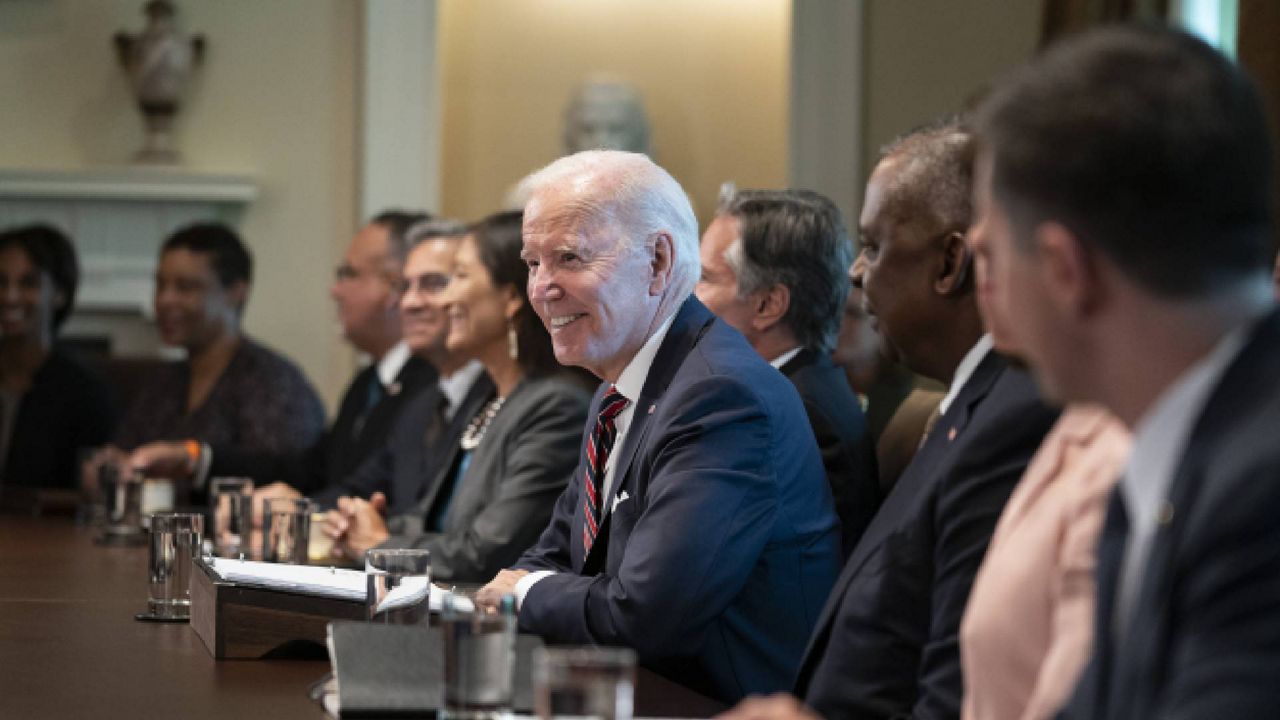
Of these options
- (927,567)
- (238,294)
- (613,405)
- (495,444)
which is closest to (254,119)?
(238,294)

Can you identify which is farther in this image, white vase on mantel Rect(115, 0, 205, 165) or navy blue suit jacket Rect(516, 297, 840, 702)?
white vase on mantel Rect(115, 0, 205, 165)

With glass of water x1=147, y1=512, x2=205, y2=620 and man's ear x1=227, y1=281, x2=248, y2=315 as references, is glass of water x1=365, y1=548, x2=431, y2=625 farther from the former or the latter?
man's ear x1=227, y1=281, x2=248, y2=315

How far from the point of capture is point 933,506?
1.68 m

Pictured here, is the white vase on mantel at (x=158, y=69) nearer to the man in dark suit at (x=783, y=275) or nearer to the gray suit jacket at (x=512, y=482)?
the gray suit jacket at (x=512, y=482)

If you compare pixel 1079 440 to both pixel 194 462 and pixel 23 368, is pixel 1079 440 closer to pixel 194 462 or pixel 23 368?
A: pixel 194 462

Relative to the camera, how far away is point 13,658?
2062 millimetres

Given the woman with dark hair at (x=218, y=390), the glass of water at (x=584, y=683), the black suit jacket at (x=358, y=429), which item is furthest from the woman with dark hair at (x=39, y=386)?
the glass of water at (x=584, y=683)

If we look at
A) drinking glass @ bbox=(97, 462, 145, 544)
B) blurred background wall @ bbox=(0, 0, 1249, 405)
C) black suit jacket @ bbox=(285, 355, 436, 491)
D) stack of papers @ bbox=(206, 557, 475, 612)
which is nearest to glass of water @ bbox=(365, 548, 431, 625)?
stack of papers @ bbox=(206, 557, 475, 612)

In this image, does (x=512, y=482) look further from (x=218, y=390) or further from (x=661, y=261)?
(x=218, y=390)

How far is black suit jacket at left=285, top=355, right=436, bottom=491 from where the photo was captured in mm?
4586

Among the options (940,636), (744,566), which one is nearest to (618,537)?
(744,566)

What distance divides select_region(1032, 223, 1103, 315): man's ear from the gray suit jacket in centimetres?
208

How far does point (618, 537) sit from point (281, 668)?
54 centimetres

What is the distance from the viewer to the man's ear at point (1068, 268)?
3.51 feet
